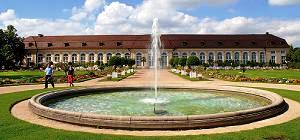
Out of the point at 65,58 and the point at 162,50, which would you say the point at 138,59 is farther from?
the point at 65,58

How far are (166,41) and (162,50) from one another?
286cm

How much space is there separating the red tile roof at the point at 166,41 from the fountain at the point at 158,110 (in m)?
54.8

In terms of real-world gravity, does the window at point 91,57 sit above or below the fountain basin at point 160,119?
above

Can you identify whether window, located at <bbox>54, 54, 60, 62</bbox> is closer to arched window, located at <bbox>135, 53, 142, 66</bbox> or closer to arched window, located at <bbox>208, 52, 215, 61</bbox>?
arched window, located at <bbox>135, 53, 142, 66</bbox>

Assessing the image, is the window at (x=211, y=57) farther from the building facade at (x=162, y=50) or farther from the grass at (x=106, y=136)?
the grass at (x=106, y=136)

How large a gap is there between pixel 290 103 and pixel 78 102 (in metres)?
8.36

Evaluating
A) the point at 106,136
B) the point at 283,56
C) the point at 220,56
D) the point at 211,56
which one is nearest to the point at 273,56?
the point at 283,56

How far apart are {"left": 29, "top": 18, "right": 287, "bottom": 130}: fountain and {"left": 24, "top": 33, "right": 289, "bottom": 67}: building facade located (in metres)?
54.1

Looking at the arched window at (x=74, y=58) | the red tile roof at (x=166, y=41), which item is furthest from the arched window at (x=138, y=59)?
the arched window at (x=74, y=58)

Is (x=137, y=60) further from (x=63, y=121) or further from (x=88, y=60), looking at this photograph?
(x=63, y=121)

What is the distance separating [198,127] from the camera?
A: 8.88 meters

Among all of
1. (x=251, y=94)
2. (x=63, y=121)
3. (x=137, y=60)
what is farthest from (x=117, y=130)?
(x=137, y=60)

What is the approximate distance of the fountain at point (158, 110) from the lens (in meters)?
8.76

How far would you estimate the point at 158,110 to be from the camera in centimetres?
1202
